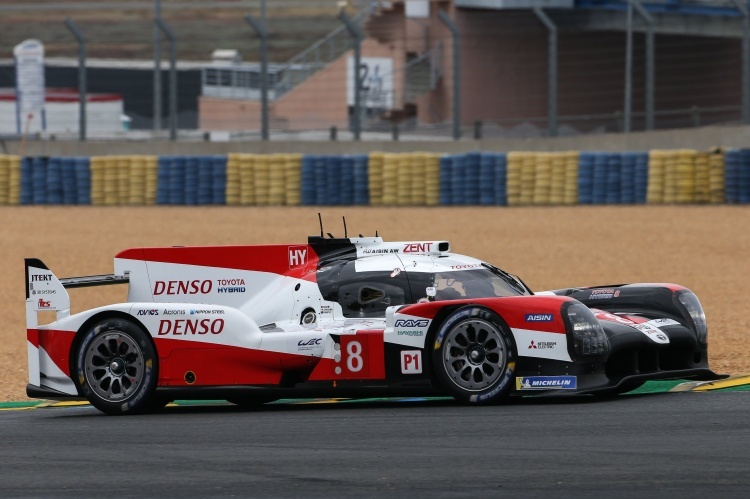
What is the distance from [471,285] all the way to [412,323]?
0.66 metres

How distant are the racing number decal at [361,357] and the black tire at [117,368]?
1304mm

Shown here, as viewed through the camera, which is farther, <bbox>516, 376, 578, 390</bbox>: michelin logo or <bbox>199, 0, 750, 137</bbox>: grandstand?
<bbox>199, 0, 750, 137</bbox>: grandstand

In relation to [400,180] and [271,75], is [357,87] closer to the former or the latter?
[400,180]

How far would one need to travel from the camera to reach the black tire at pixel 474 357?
9016 millimetres

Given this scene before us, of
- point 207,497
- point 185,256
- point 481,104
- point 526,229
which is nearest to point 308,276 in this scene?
point 185,256

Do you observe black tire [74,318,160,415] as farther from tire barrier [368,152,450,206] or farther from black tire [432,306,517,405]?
tire barrier [368,152,450,206]

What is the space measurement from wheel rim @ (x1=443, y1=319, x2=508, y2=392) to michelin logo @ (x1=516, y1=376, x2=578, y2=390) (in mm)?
169

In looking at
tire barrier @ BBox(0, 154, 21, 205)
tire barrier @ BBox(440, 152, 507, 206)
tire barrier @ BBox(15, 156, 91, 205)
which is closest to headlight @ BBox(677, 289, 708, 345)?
tire barrier @ BBox(440, 152, 507, 206)

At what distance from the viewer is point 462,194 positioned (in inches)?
1049

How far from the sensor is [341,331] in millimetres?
9414

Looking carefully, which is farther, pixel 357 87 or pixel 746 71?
pixel 357 87

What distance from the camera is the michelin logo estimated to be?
29.5ft

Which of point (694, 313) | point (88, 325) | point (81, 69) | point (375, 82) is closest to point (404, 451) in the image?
point (88, 325)

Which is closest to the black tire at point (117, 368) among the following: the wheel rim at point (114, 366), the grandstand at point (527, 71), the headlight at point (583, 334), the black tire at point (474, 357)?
the wheel rim at point (114, 366)
